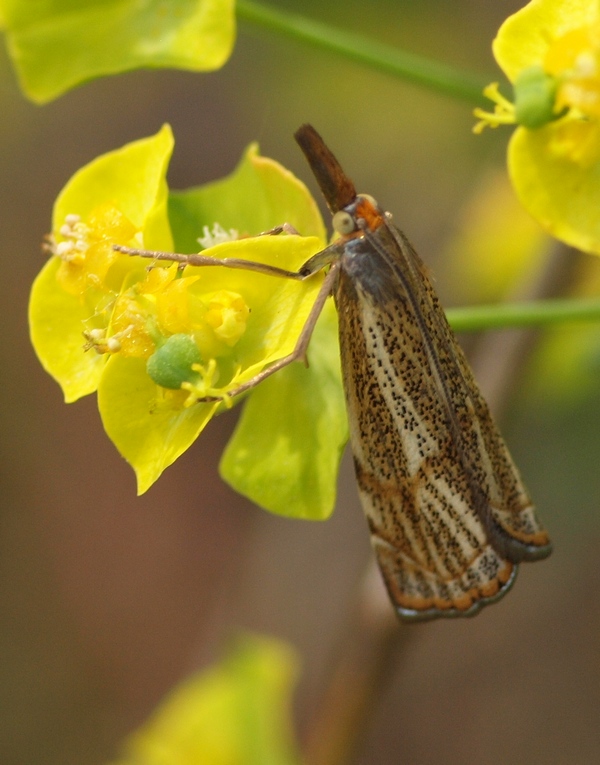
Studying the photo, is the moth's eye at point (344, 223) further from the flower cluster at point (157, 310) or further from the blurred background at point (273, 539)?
the blurred background at point (273, 539)

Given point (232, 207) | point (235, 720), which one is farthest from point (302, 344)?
point (235, 720)

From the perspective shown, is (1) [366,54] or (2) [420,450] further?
(1) [366,54]

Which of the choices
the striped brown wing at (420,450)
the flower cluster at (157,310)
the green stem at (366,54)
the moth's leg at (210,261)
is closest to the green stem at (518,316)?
the striped brown wing at (420,450)

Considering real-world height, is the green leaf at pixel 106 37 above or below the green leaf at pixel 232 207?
above

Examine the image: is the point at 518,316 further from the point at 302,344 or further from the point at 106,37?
the point at 106,37

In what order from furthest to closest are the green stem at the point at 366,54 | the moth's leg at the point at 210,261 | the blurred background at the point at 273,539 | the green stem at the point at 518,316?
1. the blurred background at the point at 273,539
2. the green stem at the point at 366,54
3. the green stem at the point at 518,316
4. the moth's leg at the point at 210,261
